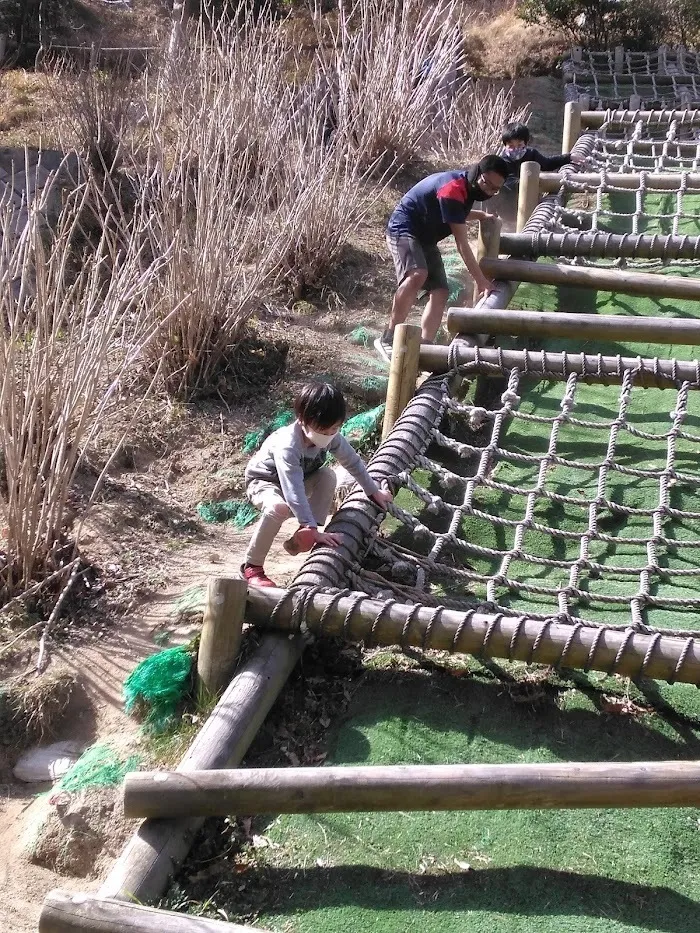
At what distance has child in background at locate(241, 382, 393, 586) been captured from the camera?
9.41ft

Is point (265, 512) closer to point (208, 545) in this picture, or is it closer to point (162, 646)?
point (162, 646)

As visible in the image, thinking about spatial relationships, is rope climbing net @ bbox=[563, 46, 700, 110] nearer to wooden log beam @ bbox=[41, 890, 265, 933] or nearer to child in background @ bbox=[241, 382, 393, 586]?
child in background @ bbox=[241, 382, 393, 586]

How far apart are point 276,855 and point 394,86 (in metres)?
6.90

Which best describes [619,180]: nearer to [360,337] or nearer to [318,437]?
[360,337]

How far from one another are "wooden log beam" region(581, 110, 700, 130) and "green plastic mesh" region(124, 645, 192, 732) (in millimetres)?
6266

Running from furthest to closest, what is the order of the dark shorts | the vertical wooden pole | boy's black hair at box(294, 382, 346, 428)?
the dark shorts < boy's black hair at box(294, 382, 346, 428) < the vertical wooden pole

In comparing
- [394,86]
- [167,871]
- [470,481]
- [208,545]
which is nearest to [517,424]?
[470,481]

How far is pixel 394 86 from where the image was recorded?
25.4 ft

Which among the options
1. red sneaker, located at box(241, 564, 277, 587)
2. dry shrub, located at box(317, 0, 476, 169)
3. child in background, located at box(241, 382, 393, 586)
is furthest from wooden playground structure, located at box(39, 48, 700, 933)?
dry shrub, located at box(317, 0, 476, 169)

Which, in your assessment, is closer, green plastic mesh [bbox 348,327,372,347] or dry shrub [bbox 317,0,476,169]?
green plastic mesh [bbox 348,327,372,347]

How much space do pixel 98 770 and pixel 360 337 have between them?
371 cm

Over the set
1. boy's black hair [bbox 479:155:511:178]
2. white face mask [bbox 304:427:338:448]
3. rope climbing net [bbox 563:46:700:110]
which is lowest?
white face mask [bbox 304:427:338:448]

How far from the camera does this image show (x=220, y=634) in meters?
2.57

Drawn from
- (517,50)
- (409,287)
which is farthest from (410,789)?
(517,50)
